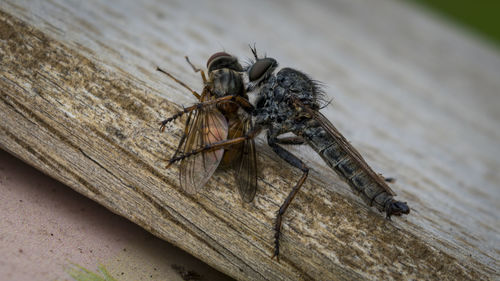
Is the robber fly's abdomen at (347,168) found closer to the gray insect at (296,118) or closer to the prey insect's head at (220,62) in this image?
the gray insect at (296,118)

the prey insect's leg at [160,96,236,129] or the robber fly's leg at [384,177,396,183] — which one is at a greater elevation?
the robber fly's leg at [384,177,396,183]

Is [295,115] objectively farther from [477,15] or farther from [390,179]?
[477,15]

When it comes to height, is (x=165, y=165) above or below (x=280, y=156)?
below

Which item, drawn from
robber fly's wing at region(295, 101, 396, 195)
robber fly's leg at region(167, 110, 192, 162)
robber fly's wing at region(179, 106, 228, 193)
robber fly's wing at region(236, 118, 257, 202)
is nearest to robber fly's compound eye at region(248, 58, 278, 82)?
robber fly's wing at region(295, 101, 396, 195)

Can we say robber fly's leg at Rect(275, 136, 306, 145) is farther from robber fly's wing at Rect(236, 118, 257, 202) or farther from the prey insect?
robber fly's wing at Rect(236, 118, 257, 202)

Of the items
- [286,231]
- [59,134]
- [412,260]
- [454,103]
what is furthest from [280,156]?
[454,103]

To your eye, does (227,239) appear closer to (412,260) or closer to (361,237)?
(361,237)

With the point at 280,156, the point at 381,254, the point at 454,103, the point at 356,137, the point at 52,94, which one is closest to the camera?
the point at 381,254
